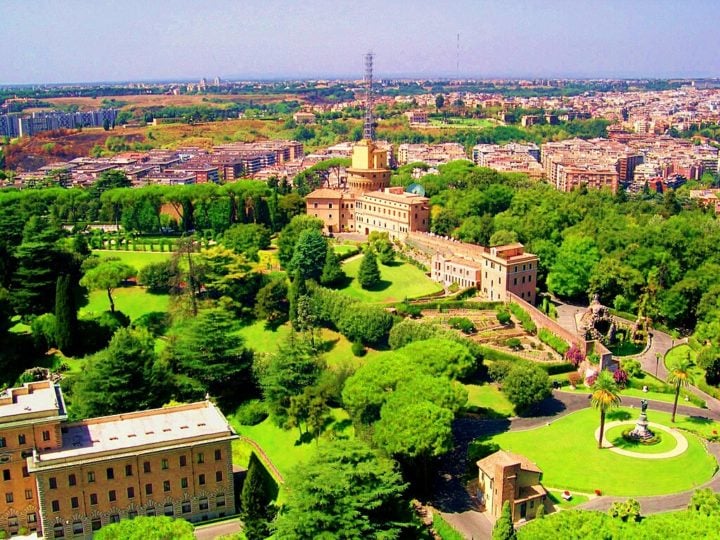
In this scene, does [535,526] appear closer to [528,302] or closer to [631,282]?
[528,302]

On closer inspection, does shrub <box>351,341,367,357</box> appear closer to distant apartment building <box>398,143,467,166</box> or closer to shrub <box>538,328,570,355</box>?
shrub <box>538,328,570,355</box>

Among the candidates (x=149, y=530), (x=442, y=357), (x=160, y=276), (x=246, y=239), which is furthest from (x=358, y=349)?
(x=149, y=530)

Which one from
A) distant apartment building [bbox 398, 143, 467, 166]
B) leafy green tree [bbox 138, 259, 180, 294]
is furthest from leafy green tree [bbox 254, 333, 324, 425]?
distant apartment building [bbox 398, 143, 467, 166]

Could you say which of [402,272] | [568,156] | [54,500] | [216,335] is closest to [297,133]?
[568,156]

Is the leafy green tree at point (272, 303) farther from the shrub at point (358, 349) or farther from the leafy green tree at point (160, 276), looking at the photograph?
the leafy green tree at point (160, 276)

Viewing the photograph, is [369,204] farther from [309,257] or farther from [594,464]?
[594,464]

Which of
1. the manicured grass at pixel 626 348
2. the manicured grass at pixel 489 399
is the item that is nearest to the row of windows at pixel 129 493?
the manicured grass at pixel 489 399
